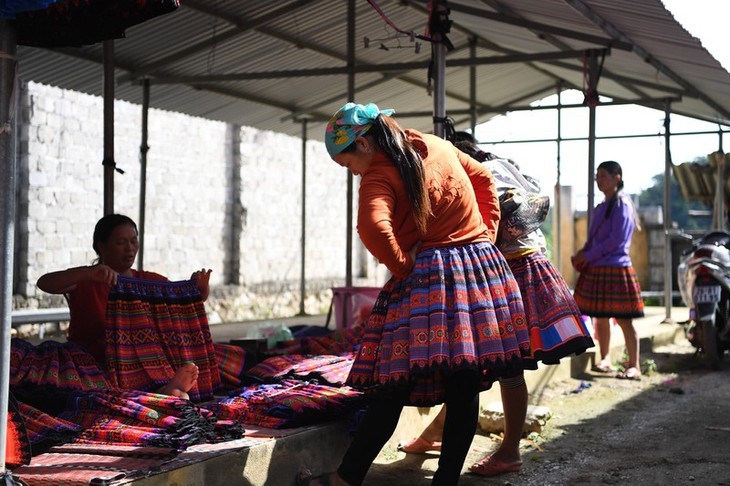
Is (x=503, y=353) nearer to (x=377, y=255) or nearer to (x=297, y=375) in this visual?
(x=377, y=255)

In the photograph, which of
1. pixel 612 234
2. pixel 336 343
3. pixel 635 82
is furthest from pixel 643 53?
pixel 336 343

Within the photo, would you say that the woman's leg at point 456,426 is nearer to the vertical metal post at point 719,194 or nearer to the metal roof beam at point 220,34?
the metal roof beam at point 220,34

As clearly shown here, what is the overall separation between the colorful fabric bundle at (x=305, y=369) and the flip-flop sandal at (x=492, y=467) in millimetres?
815

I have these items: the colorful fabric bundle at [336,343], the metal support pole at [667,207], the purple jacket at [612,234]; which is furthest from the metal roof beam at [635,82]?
the colorful fabric bundle at [336,343]

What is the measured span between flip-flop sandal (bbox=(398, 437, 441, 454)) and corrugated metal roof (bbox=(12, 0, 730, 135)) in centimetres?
345

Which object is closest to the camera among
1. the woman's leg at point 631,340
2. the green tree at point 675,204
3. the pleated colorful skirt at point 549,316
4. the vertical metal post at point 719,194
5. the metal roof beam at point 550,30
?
the pleated colorful skirt at point 549,316

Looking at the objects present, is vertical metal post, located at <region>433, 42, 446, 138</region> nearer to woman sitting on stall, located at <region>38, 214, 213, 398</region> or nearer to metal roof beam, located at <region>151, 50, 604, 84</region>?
metal roof beam, located at <region>151, 50, 604, 84</region>

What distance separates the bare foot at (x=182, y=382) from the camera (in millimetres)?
4188

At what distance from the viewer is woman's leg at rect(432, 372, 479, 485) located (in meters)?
3.49

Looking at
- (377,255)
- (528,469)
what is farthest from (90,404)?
(528,469)

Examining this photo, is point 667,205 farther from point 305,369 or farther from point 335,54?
point 305,369

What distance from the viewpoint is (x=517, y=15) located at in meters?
9.80

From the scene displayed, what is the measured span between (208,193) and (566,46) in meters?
5.80

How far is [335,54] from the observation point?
10.9 m
